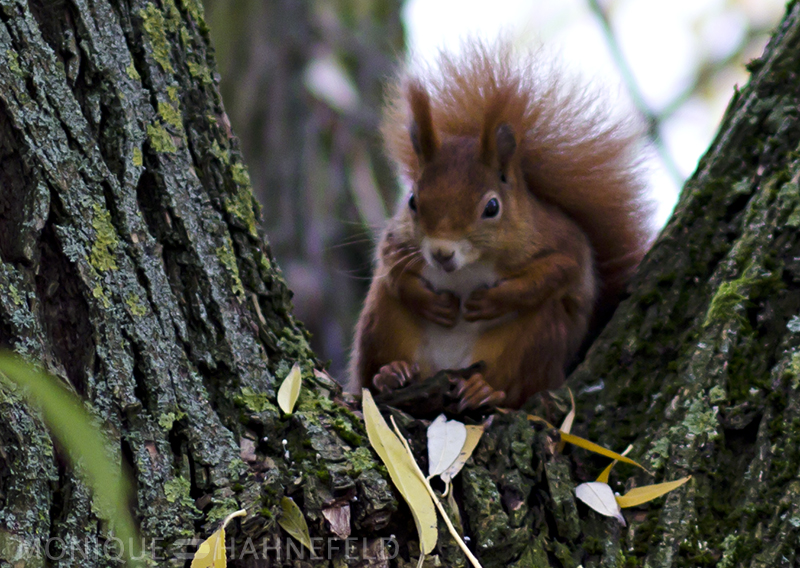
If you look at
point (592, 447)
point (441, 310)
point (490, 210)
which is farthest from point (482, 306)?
point (592, 447)

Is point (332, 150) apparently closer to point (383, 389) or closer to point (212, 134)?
point (383, 389)

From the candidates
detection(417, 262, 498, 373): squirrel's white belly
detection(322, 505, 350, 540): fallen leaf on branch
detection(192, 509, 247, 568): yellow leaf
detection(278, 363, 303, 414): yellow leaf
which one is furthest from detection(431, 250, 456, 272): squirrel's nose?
detection(192, 509, 247, 568): yellow leaf

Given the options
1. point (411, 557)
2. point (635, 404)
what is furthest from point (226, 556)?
point (635, 404)

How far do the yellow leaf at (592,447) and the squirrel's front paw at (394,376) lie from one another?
43cm

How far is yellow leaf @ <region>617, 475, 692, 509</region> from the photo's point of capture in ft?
3.34

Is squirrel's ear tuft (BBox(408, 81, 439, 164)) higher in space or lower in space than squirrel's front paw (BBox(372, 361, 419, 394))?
higher

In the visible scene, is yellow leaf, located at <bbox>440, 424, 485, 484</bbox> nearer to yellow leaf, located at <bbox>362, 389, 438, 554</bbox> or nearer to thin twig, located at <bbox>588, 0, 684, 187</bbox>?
yellow leaf, located at <bbox>362, 389, 438, 554</bbox>

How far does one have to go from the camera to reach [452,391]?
4.09ft

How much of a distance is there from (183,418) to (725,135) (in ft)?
3.38

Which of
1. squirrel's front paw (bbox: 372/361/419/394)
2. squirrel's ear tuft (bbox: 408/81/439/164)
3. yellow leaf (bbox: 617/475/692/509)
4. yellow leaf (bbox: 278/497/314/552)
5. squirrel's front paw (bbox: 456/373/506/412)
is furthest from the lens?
squirrel's ear tuft (bbox: 408/81/439/164)

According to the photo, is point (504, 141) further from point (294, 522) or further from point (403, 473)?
point (294, 522)

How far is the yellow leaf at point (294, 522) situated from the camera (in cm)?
92

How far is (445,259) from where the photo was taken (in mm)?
1563

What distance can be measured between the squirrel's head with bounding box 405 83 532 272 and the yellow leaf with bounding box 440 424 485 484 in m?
0.51
